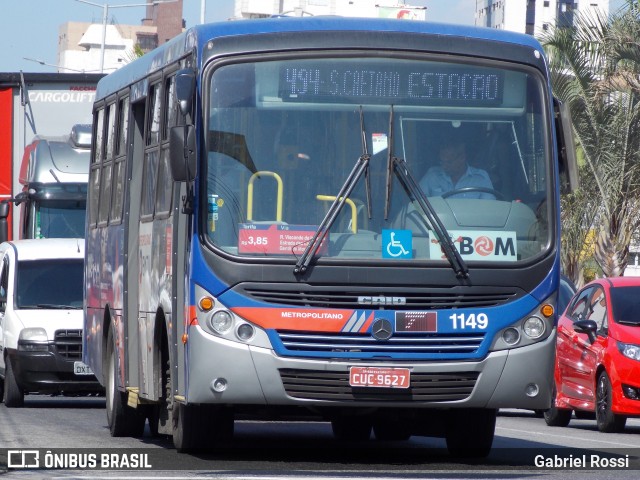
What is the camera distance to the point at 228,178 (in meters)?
11.3

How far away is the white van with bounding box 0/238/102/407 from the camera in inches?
816

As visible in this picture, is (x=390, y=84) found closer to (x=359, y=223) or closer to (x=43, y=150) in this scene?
(x=359, y=223)

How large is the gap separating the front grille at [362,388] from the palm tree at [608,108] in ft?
68.8

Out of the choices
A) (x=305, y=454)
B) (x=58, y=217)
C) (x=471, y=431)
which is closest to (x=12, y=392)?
(x=58, y=217)

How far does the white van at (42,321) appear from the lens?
20.7 metres

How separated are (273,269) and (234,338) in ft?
1.75

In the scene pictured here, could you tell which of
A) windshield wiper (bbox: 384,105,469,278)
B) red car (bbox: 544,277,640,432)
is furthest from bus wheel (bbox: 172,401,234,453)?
red car (bbox: 544,277,640,432)

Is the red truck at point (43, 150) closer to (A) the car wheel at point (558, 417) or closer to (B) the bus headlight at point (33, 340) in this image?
(B) the bus headlight at point (33, 340)

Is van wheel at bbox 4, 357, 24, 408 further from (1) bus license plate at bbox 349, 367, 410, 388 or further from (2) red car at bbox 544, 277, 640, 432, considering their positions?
(1) bus license plate at bbox 349, 367, 410, 388

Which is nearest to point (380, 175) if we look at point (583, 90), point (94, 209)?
point (94, 209)

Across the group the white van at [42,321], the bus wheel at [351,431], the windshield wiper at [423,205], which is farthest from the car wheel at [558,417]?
the windshield wiper at [423,205]

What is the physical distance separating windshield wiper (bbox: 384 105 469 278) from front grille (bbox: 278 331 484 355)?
17.8 inches

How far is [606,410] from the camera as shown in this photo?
1742 centimetres

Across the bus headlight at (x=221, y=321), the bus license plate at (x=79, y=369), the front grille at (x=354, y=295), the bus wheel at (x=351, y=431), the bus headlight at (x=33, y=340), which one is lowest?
the bus license plate at (x=79, y=369)
